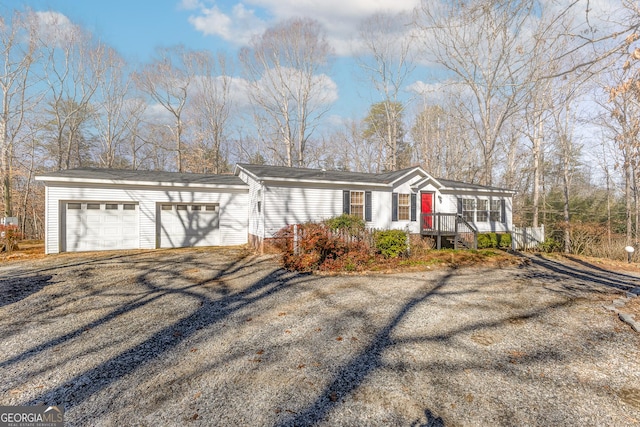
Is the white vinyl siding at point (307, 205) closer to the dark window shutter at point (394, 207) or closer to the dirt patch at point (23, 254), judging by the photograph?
the dark window shutter at point (394, 207)

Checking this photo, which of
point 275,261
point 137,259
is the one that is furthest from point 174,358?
point 137,259

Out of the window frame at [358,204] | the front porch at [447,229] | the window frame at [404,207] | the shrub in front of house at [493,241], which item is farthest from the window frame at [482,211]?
the window frame at [358,204]

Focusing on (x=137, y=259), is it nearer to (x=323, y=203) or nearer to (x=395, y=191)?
(x=323, y=203)

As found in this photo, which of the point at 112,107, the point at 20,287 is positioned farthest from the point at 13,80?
the point at 20,287

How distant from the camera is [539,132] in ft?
66.1

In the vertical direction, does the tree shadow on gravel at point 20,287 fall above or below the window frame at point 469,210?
below

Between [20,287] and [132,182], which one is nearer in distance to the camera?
[20,287]

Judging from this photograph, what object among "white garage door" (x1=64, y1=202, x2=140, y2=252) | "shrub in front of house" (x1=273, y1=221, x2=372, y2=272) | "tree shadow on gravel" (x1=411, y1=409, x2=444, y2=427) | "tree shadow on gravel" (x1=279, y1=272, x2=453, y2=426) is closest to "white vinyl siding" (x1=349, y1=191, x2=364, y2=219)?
"shrub in front of house" (x1=273, y1=221, x2=372, y2=272)

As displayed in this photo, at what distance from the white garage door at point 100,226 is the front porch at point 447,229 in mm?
12825

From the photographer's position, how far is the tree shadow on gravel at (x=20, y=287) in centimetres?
600

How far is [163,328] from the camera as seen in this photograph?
4.64 m

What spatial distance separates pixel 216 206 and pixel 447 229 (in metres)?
10.7

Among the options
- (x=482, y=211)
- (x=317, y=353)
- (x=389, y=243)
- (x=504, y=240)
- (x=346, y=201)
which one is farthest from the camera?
(x=482, y=211)

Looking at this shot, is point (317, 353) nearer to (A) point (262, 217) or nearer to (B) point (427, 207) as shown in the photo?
(A) point (262, 217)
